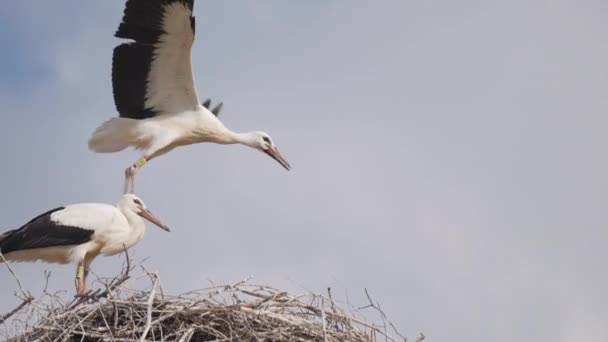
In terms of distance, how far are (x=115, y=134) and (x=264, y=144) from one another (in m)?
1.70

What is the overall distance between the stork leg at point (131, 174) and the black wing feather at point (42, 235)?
1998 mm

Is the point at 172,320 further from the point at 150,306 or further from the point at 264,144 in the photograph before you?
the point at 264,144

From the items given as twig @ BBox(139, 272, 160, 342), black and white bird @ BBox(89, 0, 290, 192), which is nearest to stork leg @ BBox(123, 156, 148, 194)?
black and white bird @ BBox(89, 0, 290, 192)

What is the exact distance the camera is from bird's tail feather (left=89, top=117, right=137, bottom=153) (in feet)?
43.5

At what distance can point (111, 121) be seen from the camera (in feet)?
43.5

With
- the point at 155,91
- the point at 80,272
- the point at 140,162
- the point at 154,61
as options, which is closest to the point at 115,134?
the point at 140,162

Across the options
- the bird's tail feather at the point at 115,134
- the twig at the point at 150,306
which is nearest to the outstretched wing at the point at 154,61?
the bird's tail feather at the point at 115,134

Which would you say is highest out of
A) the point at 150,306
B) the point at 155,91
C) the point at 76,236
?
the point at 155,91

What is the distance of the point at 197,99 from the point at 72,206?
3.16 meters

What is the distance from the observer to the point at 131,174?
1277 cm

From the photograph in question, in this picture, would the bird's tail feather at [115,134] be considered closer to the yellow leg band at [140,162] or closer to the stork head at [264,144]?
the yellow leg band at [140,162]

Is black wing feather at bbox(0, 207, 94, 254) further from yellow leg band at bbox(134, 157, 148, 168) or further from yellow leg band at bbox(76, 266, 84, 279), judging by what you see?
yellow leg band at bbox(134, 157, 148, 168)

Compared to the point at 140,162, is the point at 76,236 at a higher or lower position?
lower

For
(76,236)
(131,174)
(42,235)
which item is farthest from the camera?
(131,174)
